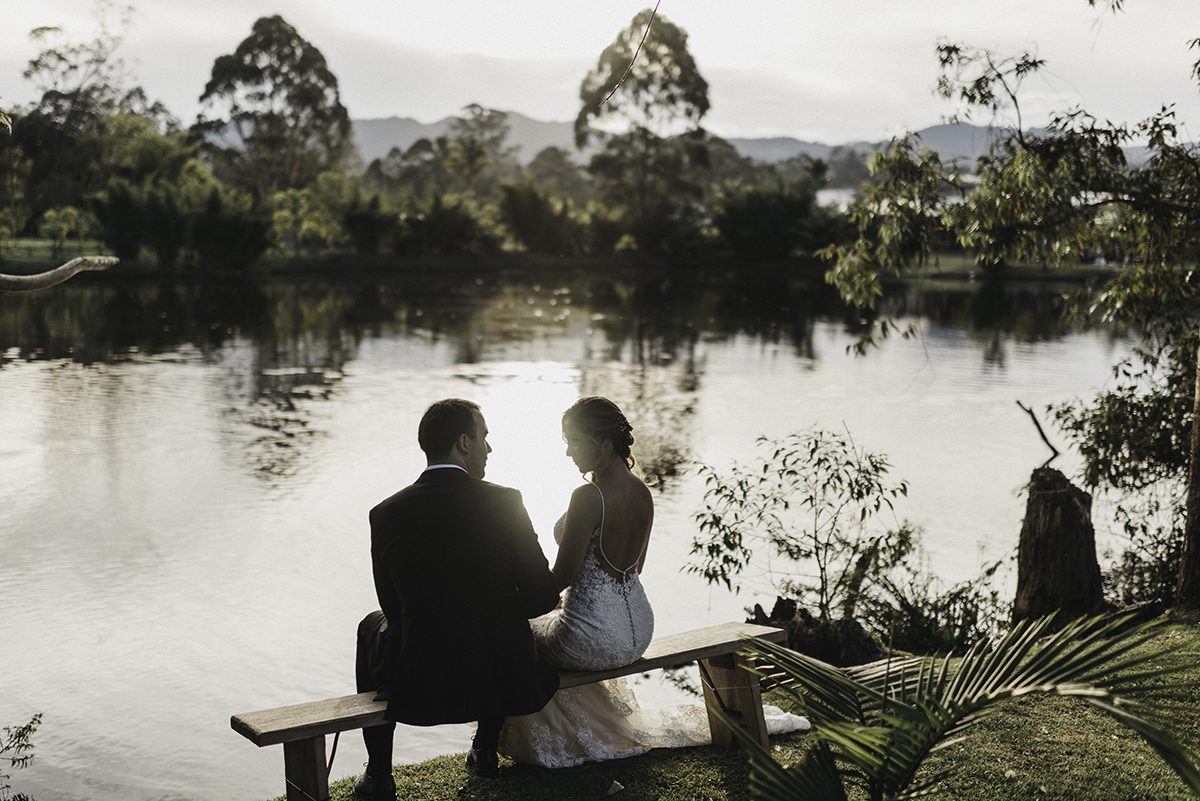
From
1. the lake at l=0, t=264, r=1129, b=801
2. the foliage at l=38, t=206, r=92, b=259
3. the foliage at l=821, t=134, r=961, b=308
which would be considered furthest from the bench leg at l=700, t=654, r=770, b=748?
the foliage at l=38, t=206, r=92, b=259

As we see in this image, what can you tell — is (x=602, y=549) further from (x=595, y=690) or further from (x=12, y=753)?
(x=12, y=753)

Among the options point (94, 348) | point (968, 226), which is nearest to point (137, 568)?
point (968, 226)

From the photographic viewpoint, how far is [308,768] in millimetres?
3492

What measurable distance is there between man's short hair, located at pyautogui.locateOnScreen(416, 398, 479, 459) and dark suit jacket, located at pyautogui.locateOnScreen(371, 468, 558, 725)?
0.08 metres

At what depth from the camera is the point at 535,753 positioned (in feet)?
13.7

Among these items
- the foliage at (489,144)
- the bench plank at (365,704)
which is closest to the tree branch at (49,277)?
the bench plank at (365,704)

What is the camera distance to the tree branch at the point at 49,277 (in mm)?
3115

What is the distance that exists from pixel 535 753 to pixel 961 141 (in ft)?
15.1

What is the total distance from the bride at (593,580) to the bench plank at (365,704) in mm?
54

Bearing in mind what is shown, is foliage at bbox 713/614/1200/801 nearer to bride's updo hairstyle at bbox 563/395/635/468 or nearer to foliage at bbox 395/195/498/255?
bride's updo hairstyle at bbox 563/395/635/468

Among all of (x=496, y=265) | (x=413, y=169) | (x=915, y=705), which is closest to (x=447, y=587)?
(x=915, y=705)

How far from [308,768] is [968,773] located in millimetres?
2187

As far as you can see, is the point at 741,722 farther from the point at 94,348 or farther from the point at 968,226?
the point at 94,348

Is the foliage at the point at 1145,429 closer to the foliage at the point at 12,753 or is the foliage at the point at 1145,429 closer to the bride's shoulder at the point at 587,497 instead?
the bride's shoulder at the point at 587,497
